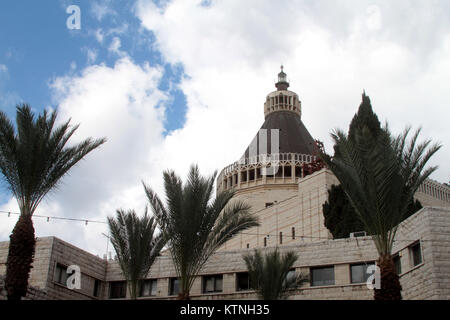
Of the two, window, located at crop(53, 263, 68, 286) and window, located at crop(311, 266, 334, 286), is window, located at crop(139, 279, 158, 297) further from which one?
window, located at crop(311, 266, 334, 286)

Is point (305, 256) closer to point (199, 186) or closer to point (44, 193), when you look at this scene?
point (199, 186)

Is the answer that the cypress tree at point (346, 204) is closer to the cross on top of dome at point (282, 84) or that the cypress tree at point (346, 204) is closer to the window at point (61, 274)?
the window at point (61, 274)

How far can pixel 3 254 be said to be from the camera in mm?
27453

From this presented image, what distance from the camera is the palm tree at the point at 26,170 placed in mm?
19266

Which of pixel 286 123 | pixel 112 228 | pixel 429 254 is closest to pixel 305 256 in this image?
pixel 429 254

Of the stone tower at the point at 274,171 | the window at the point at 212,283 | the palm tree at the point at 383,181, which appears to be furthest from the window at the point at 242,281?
the stone tower at the point at 274,171

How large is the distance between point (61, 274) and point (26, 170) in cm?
832

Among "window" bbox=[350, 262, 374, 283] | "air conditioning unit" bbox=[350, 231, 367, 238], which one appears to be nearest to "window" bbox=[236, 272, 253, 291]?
"window" bbox=[350, 262, 374, 283]

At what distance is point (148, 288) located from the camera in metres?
28.3

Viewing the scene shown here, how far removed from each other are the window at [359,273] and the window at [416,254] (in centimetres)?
225

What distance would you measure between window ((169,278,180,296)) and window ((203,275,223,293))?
3.72 feet

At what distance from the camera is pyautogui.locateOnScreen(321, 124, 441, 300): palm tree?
1830 centimetres

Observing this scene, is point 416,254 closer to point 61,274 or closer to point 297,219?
point 61,274

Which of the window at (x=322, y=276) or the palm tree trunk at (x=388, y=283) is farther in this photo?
the window at (x=322, y=276)
